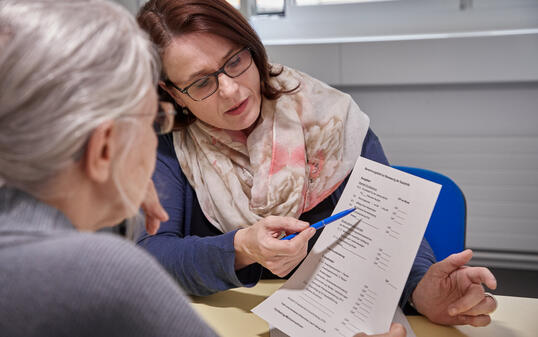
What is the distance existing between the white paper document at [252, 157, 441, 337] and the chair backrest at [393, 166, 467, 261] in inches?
22.1

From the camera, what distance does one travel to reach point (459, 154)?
2.71m

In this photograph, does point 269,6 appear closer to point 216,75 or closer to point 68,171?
point 216,75

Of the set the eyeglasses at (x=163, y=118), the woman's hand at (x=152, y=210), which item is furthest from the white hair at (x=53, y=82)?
the woman's hand at (x=152, y=210)

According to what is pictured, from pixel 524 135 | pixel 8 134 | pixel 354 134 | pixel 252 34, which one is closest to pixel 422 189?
pixel 354 134

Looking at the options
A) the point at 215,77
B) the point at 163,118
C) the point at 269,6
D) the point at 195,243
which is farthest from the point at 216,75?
the point at 269,6

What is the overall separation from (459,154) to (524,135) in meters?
0.34

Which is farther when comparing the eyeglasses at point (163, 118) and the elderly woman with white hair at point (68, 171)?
the eyeglasses at point (163, 118)

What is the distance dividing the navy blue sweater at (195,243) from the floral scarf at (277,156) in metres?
0.04

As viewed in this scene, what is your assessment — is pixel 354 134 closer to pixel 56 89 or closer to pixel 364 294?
pixel 364 294

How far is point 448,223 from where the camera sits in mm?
1562

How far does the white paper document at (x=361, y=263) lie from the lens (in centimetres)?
104

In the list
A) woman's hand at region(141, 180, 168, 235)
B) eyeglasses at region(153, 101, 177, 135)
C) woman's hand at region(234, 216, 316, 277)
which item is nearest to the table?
woman's hand at region(234, 216, 316, 277)

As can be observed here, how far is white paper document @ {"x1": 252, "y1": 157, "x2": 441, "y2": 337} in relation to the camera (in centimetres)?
104

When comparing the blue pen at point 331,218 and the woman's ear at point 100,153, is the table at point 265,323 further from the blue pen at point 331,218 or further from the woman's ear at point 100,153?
the woman's ear at point 100,153
